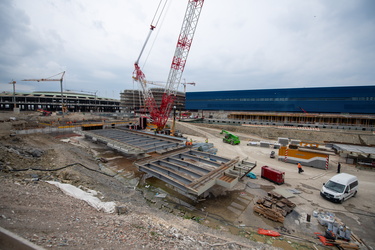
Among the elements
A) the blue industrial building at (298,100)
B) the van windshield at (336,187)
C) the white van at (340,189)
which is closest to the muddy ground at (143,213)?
the white van at (340,189)

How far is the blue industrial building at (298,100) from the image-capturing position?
155 ft

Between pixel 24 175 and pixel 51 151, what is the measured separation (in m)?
6.38

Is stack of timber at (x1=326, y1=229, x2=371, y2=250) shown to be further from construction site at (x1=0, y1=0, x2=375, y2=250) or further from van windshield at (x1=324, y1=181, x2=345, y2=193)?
van windshield at (x1=324, y1=181, x2=345, y2=193)

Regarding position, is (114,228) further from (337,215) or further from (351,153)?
(351,153)

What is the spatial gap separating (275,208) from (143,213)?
727 centimetres

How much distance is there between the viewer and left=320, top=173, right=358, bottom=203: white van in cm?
996

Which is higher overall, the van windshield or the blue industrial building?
the blue industrial building

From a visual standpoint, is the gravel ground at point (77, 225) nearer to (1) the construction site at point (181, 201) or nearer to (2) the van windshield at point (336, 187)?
(1) the construction site at point (181, 201)

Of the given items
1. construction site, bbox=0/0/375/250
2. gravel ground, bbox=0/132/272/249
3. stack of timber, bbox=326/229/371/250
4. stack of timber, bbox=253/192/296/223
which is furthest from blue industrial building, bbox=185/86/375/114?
gravel ground, bbox=0/132/272/249

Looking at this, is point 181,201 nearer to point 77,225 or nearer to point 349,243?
point 77,225

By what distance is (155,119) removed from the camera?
35.9 metres

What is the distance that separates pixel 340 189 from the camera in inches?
398

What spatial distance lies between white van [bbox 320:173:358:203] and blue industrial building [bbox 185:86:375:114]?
52758mm

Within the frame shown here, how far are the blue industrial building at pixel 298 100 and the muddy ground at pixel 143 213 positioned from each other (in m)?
46.6
